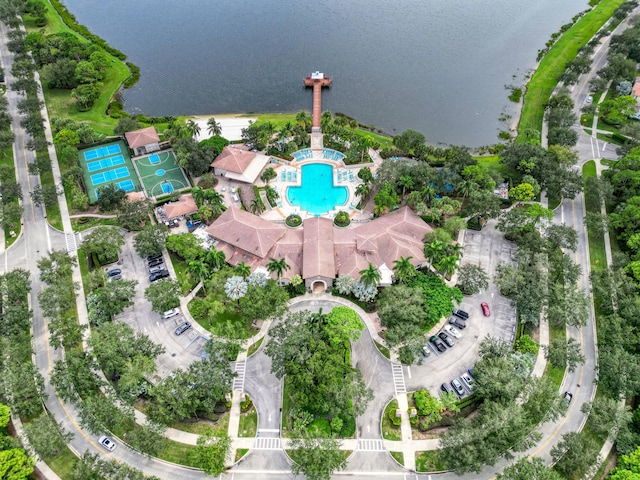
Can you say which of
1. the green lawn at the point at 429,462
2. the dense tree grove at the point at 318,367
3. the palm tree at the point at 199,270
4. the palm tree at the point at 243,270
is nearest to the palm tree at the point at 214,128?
the palm tree at the point at 199,270

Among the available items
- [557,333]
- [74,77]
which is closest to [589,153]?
[557,333]

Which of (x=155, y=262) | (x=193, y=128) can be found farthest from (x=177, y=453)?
(x=193, y=128)

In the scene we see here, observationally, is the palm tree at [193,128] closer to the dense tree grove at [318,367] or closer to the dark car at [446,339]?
the dense tree grove at [318,367]

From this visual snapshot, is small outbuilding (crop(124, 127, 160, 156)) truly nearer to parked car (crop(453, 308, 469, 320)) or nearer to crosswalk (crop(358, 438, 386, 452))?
parked car (crop(453, 308, 469, 320))

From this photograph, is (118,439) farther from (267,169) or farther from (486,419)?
(267,169)

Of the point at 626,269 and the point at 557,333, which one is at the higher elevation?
the point at 626,269

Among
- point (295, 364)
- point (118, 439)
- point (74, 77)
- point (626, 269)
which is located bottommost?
point (118, 439)

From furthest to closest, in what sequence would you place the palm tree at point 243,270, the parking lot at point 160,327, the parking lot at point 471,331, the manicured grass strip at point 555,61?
1. the manicured grass strip at point 555,61
2. the palm tree at point 243,270
3. the parking lot at point 160,327
4. the parking lot at point 471,331
